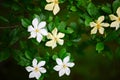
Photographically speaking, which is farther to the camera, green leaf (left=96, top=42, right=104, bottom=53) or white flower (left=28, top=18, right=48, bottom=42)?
green leaf (left=96, top=42, right=104, bottom=53)

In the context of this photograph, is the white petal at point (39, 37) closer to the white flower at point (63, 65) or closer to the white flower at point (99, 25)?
the white flower at point (63, 65)

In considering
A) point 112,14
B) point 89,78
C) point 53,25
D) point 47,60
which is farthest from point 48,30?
point 89,78

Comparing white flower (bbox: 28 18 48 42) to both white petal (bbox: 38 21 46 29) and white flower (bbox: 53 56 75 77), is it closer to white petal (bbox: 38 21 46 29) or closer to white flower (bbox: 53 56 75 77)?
white petal (bbox: 38 21 46 29)

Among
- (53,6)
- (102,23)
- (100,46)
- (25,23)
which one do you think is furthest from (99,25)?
(25,23)

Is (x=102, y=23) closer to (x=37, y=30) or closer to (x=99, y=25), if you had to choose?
(x=99, y=25)

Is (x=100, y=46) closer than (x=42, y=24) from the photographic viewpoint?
No

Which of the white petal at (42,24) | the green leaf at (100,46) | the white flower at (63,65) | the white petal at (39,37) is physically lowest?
the white flower at (63,65)

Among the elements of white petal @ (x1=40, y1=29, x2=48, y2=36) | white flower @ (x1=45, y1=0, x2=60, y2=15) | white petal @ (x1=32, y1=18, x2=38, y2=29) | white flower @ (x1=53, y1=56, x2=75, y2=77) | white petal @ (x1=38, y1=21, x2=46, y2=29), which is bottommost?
white flower @ (x1=53, y1=56, x2=75, y2=77)

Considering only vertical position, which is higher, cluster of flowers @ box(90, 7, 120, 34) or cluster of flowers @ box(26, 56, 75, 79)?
cluster of flowers @ box(90, 7, 120, 34)

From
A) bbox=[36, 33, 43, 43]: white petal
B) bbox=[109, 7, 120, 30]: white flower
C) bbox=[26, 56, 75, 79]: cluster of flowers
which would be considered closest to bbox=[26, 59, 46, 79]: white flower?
bbox=[26, 56, 75, 79]: cluster of flowers

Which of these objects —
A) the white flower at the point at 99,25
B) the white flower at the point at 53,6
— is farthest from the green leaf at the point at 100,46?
the white flower at the point at 53,6
